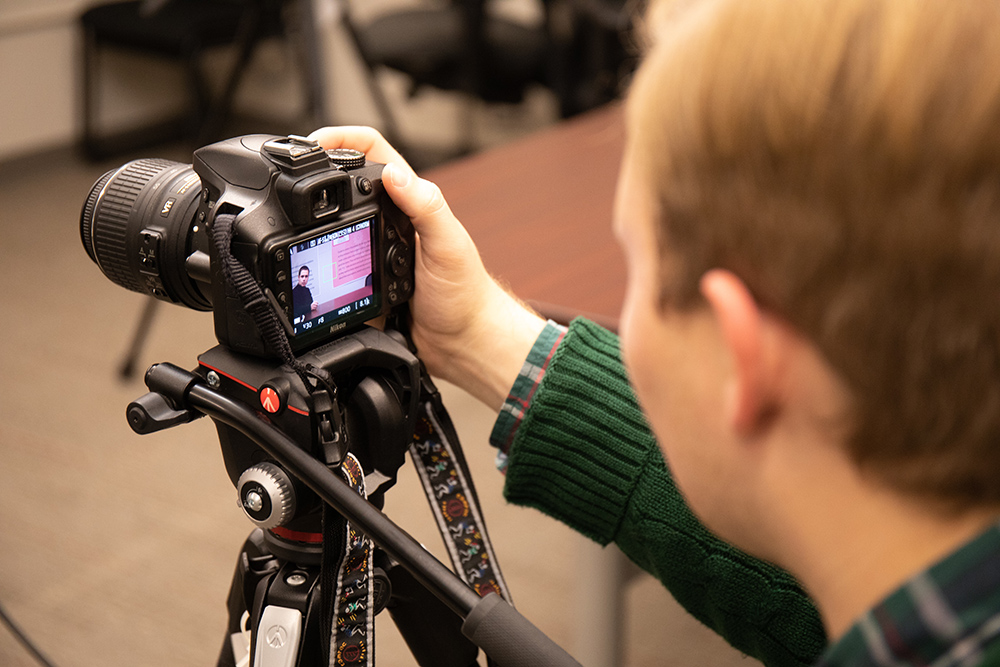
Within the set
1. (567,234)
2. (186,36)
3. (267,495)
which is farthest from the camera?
(186,36)

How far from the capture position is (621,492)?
842 millimetres

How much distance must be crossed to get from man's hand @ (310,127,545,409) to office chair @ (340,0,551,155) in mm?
2217

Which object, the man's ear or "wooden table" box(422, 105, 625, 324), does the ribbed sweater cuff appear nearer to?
"wooden table" box(422, 105, 625, 324)

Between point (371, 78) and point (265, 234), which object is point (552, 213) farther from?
point (371, 78)

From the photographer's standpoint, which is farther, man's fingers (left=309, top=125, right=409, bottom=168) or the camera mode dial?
man's fingers (left=309, top=125, right=409, bottom=168)

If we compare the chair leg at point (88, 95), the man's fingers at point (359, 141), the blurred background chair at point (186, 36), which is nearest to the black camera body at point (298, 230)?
the man's fingers at point (359, 141)

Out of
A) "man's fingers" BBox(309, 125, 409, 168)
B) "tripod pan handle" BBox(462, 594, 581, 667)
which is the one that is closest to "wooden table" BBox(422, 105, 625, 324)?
"man's fingers" BBox(309, 125, 409, 168)

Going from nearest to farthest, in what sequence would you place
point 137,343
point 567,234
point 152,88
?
point 567,234 < point 137,343 < point 152,88

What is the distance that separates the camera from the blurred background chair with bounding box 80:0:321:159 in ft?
11.6

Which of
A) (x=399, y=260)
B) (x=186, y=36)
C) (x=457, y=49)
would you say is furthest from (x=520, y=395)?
(x=186, y=36)

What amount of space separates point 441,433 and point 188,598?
108 cm

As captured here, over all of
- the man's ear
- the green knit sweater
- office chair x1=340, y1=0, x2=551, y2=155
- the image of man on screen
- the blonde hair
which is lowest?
office chair x1=340, y1=0, x2=551, y2=155

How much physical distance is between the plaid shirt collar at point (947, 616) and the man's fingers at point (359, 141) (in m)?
0.56

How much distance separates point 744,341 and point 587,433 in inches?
16.7
